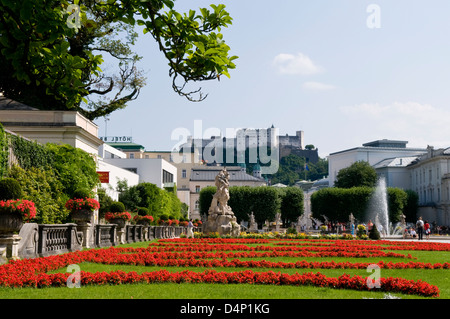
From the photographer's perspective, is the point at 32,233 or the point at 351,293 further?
the point at 32,233

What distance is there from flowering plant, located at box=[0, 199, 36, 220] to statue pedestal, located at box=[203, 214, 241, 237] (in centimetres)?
2837

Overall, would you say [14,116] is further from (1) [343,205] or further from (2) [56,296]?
(1) [343,205]

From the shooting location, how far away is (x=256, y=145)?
172m

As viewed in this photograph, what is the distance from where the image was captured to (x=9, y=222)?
515 inches

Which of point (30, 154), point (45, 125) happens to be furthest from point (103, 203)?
point (30, 154)

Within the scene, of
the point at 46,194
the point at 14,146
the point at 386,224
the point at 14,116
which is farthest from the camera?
the point at 386,224

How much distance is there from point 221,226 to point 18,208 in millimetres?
28737

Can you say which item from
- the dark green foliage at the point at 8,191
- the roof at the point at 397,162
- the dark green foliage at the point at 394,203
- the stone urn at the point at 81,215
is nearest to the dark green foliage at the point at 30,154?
the stone urn at the point at 81,215

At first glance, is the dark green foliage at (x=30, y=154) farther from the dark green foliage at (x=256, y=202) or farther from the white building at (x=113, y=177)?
the dark green foliage at (x=256, y=202)

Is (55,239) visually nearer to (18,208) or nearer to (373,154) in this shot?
(18,208)

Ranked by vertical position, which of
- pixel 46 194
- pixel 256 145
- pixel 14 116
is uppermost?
pixel 256 145

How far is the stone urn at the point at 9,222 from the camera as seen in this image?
13031 mm

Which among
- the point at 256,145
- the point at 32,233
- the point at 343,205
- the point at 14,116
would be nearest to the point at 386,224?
the point at 343,205
